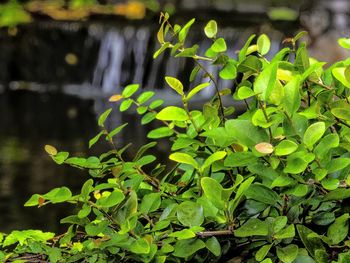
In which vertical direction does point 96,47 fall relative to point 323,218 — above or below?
below

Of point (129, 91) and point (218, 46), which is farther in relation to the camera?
point (129, 91)

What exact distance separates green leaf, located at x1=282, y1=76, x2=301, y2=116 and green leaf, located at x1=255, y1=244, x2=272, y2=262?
270mm

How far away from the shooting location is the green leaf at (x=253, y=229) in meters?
1.50

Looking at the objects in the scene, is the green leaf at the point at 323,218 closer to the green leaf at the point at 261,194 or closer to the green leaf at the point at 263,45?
the green leaf at the point at 261,194

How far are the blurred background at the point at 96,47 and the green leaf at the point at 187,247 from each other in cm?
686

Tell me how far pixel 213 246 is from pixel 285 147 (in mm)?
237

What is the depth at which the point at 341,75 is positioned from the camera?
168cm

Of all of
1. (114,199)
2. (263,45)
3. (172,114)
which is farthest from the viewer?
(263,45)

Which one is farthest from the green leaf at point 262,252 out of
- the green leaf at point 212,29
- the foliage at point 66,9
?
the foliage at point 66,9

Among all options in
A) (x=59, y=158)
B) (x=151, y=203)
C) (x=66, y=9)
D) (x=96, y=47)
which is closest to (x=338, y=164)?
(x=151, y=203)

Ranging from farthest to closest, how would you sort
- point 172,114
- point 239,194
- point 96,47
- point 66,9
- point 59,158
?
point 66,9 → point 96,47 → point 59,158 → point 172,114 → point 239,194

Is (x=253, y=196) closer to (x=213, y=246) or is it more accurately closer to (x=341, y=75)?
(x=213, y=246)

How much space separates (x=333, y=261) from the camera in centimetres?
151

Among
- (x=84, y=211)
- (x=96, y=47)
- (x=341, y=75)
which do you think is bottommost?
(x=96, y=47)
